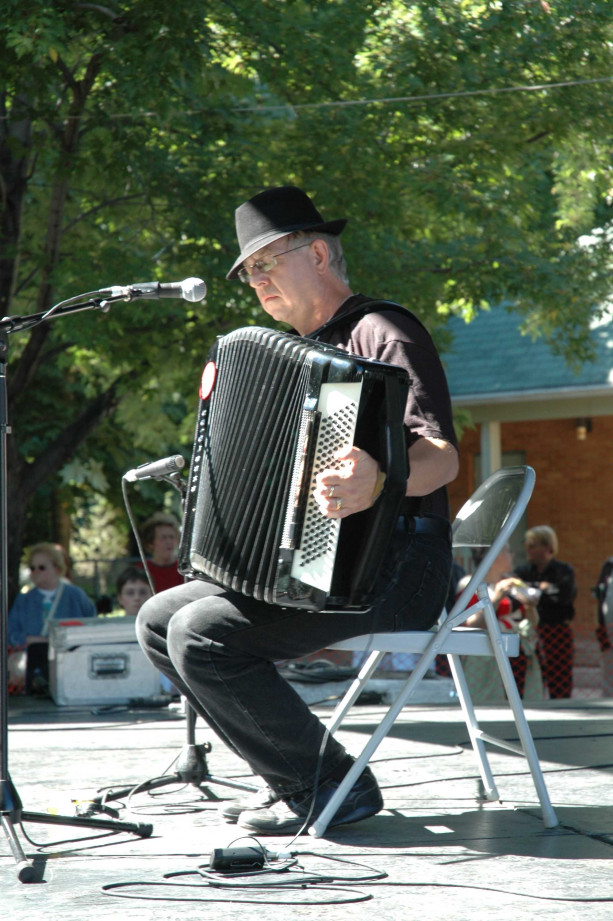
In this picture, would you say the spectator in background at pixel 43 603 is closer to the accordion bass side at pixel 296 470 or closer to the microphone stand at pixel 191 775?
the microphone stand at pixel 191 775

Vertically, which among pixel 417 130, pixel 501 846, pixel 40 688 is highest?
pixel 417 130

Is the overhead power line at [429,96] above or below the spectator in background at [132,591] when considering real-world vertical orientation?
above

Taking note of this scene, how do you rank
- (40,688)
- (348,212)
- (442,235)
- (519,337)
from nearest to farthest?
(40,688)
(348,212)
(442,235)
(519,337)

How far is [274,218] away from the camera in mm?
3350

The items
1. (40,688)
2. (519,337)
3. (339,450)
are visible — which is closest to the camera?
(339,450)

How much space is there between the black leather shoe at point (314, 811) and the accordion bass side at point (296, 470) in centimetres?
59

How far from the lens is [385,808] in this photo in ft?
10.8

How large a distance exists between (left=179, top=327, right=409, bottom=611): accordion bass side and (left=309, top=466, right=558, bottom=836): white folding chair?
12.9 inches

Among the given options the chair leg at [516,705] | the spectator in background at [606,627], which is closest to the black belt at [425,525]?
the chair leg at [516,705]

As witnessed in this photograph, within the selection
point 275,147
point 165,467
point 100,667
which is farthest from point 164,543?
point 165,467

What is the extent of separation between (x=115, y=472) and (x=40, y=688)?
848 cm

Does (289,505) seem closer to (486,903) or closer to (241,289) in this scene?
(486,903)

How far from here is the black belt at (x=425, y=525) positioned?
3.05 metres

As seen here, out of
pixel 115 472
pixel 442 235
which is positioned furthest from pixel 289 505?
pixel 115 472
